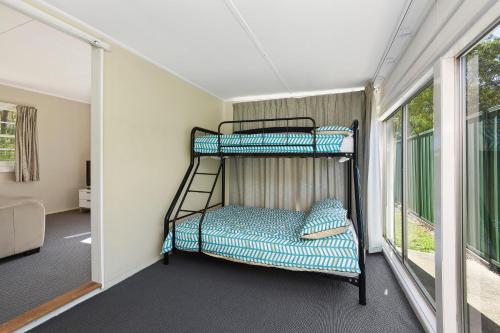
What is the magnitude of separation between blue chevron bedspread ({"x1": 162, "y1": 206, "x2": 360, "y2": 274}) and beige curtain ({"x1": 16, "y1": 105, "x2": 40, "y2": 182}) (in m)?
3.86

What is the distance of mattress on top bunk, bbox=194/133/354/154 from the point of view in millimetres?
2506

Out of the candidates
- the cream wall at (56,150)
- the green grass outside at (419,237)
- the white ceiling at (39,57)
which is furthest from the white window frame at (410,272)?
the cream wall at (56,150)

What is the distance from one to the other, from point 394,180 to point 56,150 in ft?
20.5

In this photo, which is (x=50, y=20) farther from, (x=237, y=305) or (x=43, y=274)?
(x=237, y=305)

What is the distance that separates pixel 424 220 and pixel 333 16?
1889mm

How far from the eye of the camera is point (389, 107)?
8.68 feet

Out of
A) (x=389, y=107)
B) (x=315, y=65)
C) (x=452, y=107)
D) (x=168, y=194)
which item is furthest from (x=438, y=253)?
(x=168, y=194)

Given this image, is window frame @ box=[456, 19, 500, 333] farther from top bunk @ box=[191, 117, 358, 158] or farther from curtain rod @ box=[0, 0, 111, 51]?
curtain rod @ box=[0, 0, 111, 51]

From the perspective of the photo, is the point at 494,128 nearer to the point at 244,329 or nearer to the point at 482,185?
the point at 482,185

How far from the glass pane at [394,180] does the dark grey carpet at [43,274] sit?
3.40 m

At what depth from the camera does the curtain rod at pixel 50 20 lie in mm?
1551

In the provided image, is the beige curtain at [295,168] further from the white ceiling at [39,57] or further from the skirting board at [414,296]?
the white ceiling at [39,57]

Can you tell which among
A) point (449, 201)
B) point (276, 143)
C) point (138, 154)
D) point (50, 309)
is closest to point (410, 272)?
point (449, 201)

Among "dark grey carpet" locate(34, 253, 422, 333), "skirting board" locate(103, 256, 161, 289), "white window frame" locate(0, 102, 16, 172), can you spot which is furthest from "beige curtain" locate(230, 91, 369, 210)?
"white window frame" locate(0, 102, 16, 172)
